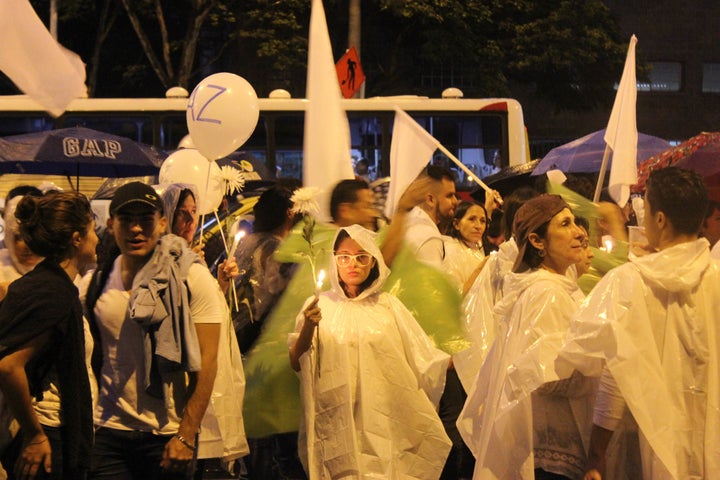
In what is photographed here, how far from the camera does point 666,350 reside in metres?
4.12

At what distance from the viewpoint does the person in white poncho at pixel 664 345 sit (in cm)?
405

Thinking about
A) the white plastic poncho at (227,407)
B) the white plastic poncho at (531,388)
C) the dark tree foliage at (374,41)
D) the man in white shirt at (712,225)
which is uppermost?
the dark tree foliage at (374,41)

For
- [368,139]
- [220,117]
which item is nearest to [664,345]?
[220,117]

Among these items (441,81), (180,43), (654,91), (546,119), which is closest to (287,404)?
(180,43)

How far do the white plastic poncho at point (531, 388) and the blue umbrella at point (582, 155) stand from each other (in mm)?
6854

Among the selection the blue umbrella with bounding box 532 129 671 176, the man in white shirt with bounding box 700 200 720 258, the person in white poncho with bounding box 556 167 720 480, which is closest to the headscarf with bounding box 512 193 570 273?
the person in white poncho with bounding box 556 167 720 480

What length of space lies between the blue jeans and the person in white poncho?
65.5 inches

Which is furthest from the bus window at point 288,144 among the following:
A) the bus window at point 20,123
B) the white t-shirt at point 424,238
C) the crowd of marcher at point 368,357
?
the crowd of marcher at point 368,357

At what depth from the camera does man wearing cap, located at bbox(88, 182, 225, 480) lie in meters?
4.44

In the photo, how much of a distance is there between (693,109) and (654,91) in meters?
1.45

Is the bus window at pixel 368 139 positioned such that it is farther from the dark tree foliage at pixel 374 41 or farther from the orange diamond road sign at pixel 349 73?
the dark tree foliage at pixel 374 41

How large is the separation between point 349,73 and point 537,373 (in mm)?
12256

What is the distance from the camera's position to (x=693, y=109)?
35.6 metres

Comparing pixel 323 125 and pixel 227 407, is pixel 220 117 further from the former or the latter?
pixel 227 407
